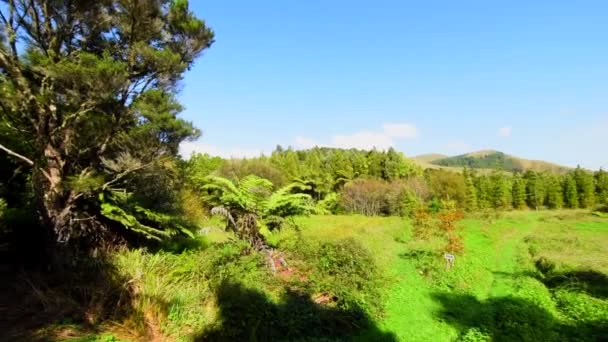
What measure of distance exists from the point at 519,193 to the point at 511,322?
114 ft

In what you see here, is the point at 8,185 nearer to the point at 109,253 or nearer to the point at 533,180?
the point at 109,253

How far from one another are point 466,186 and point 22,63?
115ft

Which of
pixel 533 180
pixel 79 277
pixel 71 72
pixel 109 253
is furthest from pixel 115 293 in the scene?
pixel 533 180

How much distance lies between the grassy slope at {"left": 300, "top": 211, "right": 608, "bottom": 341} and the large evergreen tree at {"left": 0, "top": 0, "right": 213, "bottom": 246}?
6017mm

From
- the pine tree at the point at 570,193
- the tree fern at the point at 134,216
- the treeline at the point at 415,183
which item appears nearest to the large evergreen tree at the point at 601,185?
the treeline at the point at 415,183

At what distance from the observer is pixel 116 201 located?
8.43 m

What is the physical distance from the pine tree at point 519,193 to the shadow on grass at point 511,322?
33097 mm

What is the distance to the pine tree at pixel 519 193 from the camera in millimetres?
37219

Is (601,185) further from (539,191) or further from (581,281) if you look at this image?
(581,281)

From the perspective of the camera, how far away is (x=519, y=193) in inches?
1469

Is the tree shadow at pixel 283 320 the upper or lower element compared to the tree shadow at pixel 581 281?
upper

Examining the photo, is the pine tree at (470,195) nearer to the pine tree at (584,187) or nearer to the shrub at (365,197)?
the shrub at (365,197)

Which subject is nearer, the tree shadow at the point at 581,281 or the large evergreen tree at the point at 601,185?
the tree shadow at the point at 581,281

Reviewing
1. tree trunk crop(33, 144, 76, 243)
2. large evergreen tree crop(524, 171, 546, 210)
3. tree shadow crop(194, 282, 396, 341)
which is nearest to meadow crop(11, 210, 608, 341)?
tree shadow crop(194, 282, 396, 341)
